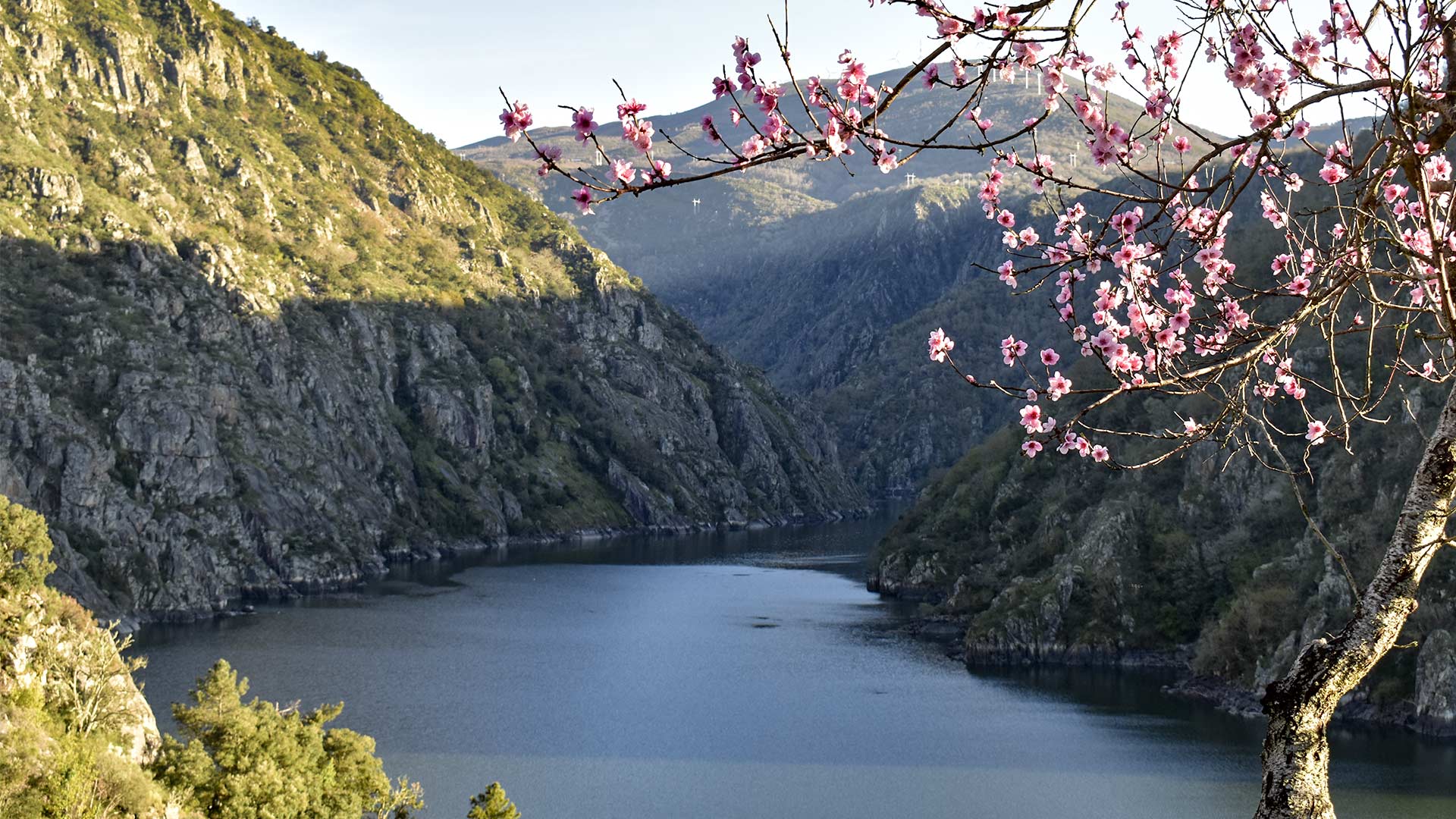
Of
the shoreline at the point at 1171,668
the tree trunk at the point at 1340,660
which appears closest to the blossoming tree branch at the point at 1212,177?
the tree trunk at the point at 1340,660

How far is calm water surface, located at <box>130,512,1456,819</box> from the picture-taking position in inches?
2840

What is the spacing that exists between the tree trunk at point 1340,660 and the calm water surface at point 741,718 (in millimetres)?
59715

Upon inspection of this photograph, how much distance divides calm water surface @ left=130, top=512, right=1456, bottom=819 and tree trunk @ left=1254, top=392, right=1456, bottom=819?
59715 mm

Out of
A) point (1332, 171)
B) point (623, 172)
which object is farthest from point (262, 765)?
point (1332, 171)

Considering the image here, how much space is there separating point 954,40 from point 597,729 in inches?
3235

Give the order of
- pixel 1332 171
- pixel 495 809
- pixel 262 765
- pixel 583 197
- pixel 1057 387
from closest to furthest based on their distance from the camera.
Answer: pixel 583 197 < pixel 1057 387 < pixel 1332 171 < pixel 495 809 < pixel 262 765

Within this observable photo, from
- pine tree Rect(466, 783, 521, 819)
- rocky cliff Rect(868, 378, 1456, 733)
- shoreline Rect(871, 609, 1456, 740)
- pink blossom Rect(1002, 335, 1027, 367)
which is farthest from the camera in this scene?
rocky cliff Rect(868, 378, 1456, 733)

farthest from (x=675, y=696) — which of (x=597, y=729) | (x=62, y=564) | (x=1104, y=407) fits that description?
(x=62, y=564)

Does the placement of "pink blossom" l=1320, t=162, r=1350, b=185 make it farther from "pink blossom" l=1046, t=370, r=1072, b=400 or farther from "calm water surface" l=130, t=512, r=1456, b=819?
"calm water surface" l=130, t=512, r=1456, b=819

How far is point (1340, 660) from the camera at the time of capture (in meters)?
11.3

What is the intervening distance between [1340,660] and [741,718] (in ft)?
271

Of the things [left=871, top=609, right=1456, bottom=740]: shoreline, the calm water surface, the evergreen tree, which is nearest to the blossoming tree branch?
the evergreen tree

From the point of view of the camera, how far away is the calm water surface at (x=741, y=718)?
7212cm

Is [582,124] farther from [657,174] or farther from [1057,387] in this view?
[1057,387]
